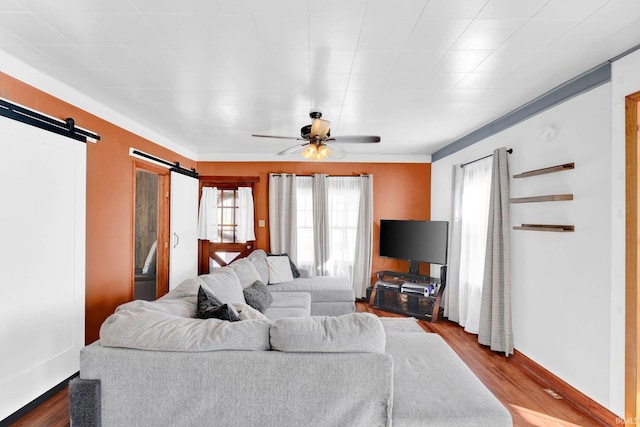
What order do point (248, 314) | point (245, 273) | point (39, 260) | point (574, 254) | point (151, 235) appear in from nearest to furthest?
point (248, 314) < point (39, 260) < point (574, 254) < point (245, 273) < point (151, 235)

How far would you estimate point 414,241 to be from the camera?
4859 mm

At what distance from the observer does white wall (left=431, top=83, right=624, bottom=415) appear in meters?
2.19

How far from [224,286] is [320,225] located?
2.71 metres

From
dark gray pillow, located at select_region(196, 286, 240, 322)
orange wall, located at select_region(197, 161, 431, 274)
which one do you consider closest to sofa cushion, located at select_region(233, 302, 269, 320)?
dark gray pillow, located at select_region(196, 286, 240, 322)

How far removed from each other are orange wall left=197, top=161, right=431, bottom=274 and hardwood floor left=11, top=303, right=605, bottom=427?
7.77ft

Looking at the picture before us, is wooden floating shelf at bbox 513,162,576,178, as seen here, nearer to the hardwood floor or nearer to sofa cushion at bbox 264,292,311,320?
the hardwood floor

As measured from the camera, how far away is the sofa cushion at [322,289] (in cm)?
412

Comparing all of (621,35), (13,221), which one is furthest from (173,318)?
(621,35)

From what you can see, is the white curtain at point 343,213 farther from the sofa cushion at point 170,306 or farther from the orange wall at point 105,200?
the sofa cushion at point 170,306

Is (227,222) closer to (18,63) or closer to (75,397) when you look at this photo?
(18,63)

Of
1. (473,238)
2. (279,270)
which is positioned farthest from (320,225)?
(473,238)

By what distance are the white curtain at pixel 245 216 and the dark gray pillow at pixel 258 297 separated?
79.7 inches

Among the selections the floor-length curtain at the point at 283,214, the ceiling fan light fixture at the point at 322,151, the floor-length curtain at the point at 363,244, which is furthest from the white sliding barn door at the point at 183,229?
the floor-length curtain at the point at 363,244

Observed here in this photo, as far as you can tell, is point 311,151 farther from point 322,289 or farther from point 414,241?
point 414,241
